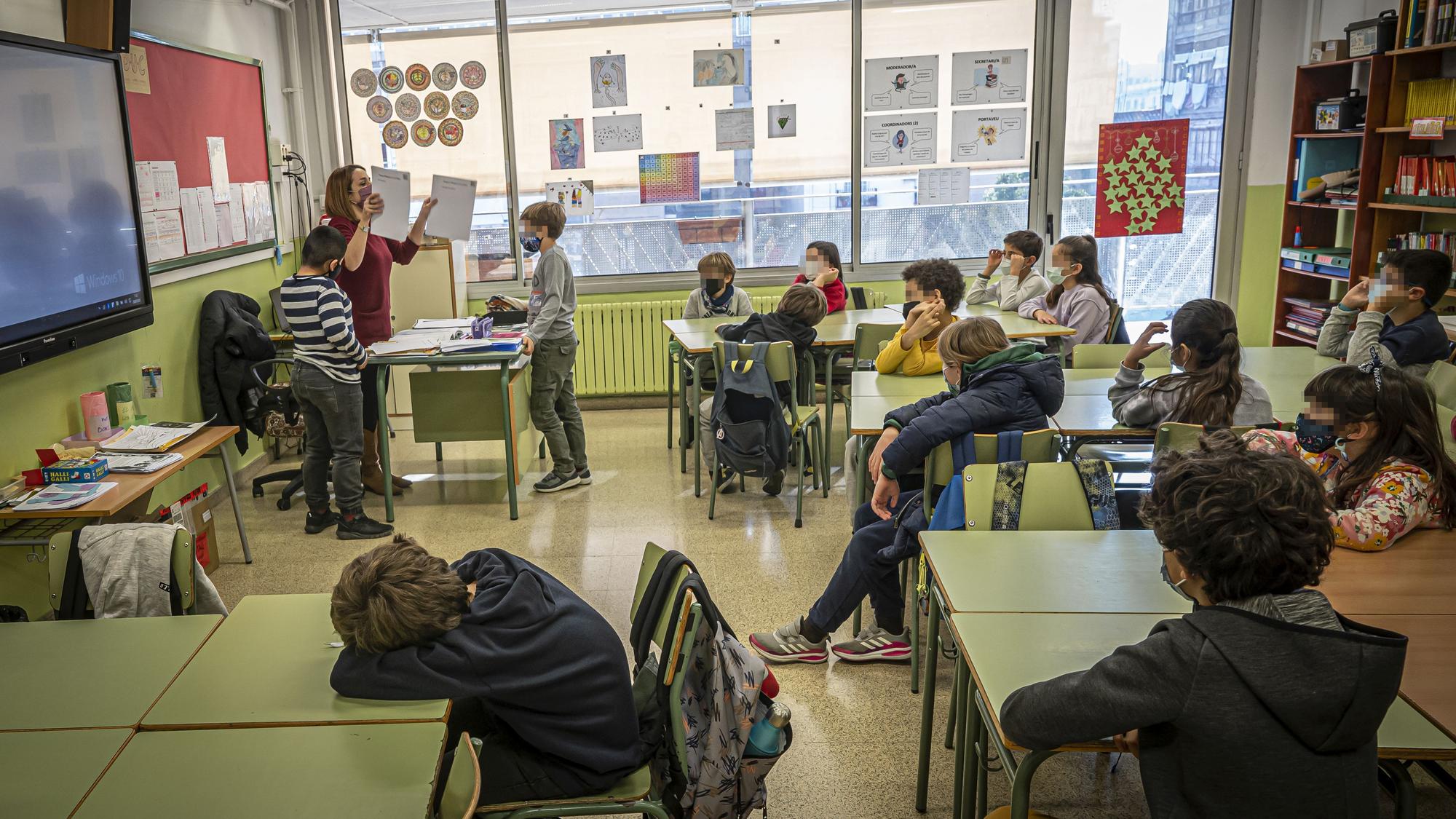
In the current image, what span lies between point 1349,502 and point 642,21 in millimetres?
5572

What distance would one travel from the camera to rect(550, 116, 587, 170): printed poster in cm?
691

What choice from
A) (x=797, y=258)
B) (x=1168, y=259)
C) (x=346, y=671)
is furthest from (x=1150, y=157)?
(x=346, y=671)

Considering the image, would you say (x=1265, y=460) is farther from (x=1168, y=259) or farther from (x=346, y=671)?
(x=1168, y=259)

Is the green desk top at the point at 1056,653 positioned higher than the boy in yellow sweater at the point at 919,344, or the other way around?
the boy in yellow sweater at the point at 919,344

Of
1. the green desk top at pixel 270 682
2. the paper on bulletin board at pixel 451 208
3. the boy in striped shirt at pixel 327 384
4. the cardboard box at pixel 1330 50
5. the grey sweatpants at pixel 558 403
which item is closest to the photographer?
the green desk top at pixel 270 682

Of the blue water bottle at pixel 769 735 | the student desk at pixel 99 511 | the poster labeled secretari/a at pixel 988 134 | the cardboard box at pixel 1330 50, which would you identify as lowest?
the blue water bottle at pixel 769 735

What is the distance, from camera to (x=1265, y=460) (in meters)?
1.54

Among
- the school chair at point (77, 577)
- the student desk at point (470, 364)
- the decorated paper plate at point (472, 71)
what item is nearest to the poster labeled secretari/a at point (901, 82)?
the decorated paper plate at point (472, 71)

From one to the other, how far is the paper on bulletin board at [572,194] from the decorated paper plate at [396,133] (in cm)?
98

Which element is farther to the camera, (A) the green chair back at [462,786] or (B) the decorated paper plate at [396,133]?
(B) the decorated paper plate at [396,133]

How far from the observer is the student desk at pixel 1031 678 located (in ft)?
5.36

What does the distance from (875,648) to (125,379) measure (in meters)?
3.35

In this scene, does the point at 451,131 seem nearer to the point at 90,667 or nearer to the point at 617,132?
the point at 617,132

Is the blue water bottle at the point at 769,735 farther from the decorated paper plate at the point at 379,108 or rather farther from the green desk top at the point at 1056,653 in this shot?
the decorated paper plate at the point at 379,108
